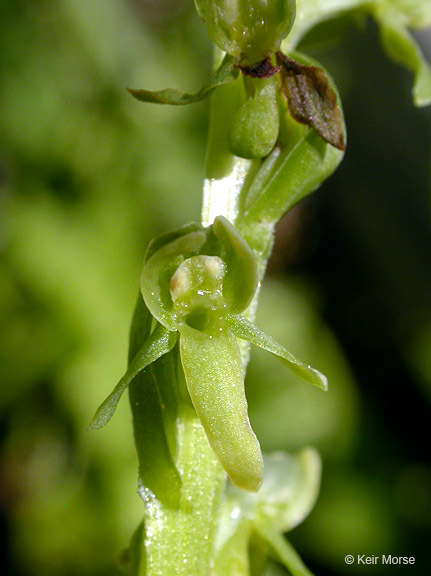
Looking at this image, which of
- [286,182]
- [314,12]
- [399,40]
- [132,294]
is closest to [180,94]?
[286,182]

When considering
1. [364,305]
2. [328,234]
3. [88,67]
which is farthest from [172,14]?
[364,305]

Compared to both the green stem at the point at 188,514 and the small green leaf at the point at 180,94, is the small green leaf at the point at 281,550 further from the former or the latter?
the small green leaf at the point at 180,94

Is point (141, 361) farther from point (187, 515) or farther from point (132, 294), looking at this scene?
point (132, 294)

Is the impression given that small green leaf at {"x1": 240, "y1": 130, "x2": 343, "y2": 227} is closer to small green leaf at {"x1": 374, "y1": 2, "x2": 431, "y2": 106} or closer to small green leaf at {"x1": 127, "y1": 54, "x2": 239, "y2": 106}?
small green leaf at {"x1": 127, "y1": 54, "x2": 239, "y2": 106}

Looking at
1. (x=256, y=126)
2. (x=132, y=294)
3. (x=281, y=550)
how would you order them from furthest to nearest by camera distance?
(x=132, y=294) → (x=281, y=550) → (x=256, y=126)

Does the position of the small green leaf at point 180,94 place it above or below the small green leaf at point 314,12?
above

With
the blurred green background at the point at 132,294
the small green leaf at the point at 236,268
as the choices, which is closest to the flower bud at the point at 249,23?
the small green leaf at the point at 236,268

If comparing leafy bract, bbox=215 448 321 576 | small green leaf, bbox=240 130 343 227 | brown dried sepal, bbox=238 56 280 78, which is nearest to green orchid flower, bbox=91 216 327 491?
small green leaf, bbox=240 130 343 227

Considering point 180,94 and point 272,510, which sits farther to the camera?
point 272,510
